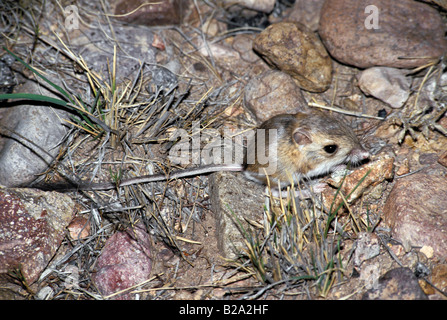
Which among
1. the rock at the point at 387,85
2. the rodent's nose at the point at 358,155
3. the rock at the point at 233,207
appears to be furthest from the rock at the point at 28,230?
the rock at the point at 387,85

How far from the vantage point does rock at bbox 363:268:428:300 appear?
7.66 ft

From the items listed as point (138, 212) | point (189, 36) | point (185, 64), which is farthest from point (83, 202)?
point (189, 36)

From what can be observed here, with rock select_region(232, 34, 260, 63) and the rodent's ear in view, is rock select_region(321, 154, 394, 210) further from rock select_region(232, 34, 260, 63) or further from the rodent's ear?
rock select_region(232, 34, 260, 63)

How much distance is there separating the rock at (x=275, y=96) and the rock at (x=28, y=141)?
5.95ft

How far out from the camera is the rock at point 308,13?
4.24 metres

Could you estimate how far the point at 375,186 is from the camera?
10.3 feet

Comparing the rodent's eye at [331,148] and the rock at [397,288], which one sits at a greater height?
the rodent's eye at [331,148]

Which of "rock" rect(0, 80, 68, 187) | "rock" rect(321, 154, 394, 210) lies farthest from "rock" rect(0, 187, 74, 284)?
"rock" rect(321, 154, 394, 210)

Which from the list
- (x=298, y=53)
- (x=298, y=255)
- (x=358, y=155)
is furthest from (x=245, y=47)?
(x=298, y=255)

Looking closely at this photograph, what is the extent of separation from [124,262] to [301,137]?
173 centimetres

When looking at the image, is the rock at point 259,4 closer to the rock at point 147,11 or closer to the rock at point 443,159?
the rock at point 147,11

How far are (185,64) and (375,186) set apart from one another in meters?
2.31

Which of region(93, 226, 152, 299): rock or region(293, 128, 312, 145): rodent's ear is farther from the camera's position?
region(293, 128, 312, 145): rodent's ear

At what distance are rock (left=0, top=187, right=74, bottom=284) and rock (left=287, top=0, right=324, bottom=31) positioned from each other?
10.4 ft
